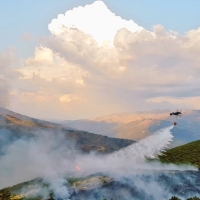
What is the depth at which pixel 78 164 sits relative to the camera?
108 meters

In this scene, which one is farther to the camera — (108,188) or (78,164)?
(78,164)

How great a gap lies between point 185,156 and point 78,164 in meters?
56.4

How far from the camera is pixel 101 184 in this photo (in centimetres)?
7825

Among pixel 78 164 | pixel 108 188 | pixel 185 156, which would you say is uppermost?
pixel 185 156

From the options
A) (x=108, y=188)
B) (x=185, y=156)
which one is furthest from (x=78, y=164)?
(x=185, y=156)

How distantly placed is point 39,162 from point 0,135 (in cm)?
6947

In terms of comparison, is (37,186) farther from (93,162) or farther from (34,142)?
(34,142)

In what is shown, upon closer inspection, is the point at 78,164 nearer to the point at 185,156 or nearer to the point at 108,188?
the point at 108,188

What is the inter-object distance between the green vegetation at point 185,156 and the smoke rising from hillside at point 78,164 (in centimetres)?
899

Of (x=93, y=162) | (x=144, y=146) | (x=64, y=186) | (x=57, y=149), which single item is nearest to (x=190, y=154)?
(x=144, y=146)

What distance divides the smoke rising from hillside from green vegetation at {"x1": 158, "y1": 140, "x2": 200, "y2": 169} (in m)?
8.99

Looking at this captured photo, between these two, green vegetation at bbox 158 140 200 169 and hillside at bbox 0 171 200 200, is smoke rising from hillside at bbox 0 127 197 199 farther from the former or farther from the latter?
green vegetation at bbox 158 140 200 169

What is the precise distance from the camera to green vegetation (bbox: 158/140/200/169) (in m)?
124

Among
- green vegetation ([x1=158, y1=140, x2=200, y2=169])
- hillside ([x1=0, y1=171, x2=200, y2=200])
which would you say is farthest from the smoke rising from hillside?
green vegetation ([x1=158, y1=140, x2=200, y2=169])
